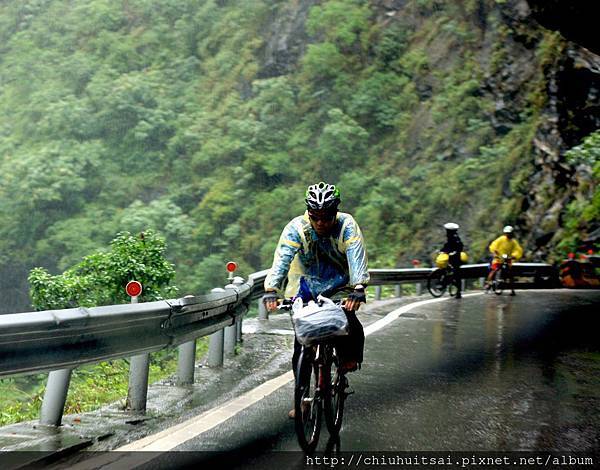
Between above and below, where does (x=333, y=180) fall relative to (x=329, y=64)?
below

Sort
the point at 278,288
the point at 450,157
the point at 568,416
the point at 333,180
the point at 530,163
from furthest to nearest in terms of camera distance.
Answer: the point at 333,180 < the point at 450,157 < the point at 530,163 < the point at 568,416 < the point at 278,288

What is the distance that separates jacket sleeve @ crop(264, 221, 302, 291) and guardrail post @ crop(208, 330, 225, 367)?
9.68 ft

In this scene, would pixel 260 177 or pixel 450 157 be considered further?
pixel 260 177

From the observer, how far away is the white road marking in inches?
199

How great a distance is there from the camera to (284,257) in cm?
582

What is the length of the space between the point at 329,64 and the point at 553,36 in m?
18.9

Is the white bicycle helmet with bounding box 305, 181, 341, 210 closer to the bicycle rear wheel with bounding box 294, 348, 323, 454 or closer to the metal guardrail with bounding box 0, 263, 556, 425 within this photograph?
the bicycle rear wheel with bounding box 294, 348, 323, 454

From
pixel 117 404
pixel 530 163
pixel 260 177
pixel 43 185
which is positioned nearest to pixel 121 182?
pixel 43 185

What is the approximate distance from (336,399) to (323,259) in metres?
1.05

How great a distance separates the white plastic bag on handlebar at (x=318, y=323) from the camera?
5250 mm

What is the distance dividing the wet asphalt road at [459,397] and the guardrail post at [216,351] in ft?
4.06

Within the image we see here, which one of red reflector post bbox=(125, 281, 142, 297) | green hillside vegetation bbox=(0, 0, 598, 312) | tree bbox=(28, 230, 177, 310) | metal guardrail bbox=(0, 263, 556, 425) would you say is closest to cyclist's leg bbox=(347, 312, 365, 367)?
metal guardrail bbox=(0, 263, 556, 425)

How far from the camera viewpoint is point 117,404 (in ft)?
22.0

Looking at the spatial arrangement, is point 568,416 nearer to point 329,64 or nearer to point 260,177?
point 260,177
